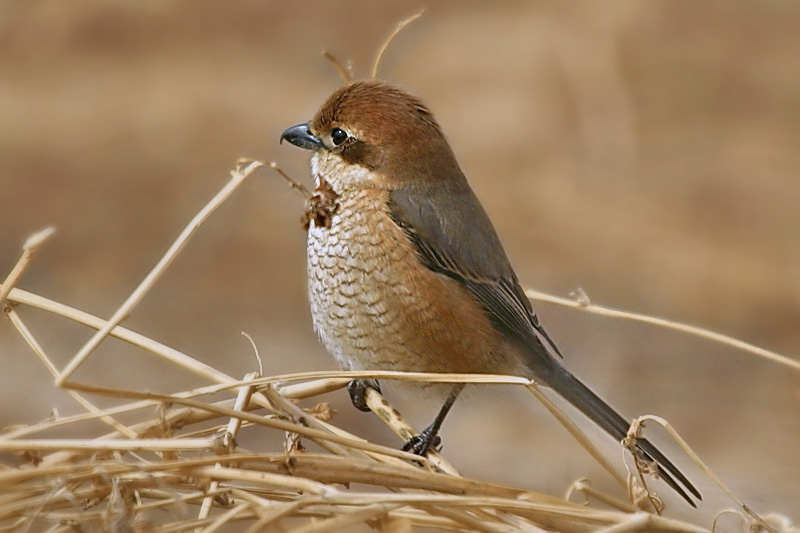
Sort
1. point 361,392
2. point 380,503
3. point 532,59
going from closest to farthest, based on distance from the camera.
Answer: point 380,503, point 361,392, point 532,59

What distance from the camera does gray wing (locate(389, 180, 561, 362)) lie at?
138 inches

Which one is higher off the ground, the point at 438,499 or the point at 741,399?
the point at 741,399

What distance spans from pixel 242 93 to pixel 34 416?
122 inches

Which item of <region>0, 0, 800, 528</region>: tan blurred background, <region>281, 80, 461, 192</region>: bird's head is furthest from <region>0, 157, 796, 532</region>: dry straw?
<region>0, 0, 800, 528</region>: tan blurred background

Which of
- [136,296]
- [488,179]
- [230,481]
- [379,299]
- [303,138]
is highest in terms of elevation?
[488,179]

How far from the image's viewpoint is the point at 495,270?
12.0ft

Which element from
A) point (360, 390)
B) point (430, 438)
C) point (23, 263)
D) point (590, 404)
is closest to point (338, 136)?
point (360, 390)

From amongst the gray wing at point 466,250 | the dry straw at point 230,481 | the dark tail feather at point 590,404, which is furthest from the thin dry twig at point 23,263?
the dark tail feather at point 590,404

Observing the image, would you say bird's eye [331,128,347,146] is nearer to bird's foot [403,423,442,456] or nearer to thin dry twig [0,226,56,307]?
bird's foot [403,423,442,456]

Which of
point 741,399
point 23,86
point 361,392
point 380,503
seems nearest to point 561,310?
point 741,399

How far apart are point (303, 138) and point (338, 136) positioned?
107mm

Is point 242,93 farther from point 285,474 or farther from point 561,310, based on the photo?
point 285,474

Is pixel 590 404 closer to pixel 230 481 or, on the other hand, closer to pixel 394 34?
pixel 394 34

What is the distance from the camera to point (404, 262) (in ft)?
11.1
